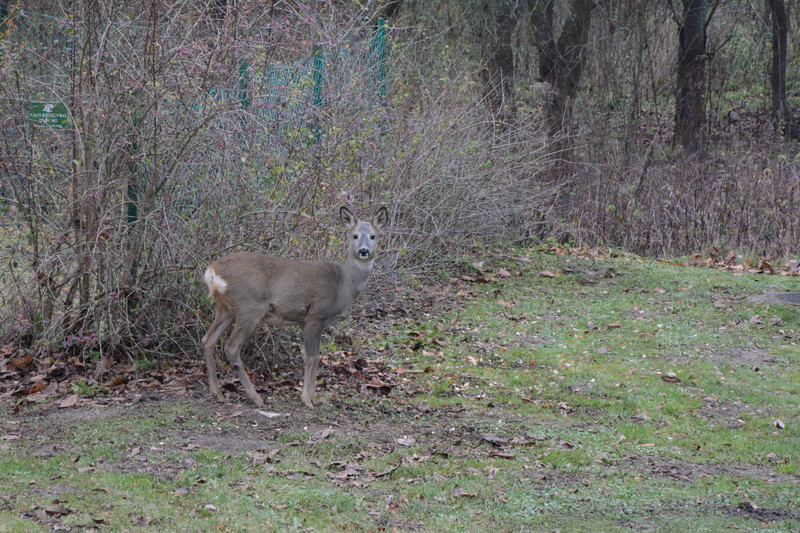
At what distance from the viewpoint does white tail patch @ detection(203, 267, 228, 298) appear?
7.52 metres

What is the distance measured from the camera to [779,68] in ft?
83.2

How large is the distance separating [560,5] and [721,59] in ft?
25.9

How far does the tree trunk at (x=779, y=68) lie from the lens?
24641 mm

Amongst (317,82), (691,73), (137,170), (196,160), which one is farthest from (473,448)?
(691,73)

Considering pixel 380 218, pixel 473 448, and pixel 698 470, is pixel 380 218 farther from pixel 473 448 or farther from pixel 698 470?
pixel 698 470

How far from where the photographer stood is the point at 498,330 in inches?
450

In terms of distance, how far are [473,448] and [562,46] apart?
48.6ft

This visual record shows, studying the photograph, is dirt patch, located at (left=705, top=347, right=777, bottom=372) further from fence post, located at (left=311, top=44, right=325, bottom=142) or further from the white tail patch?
the white tail patch

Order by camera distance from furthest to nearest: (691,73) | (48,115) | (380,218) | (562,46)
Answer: (691,73) → (562,46) → (380,218) → (48,115)

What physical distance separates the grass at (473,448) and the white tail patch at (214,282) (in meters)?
0.91

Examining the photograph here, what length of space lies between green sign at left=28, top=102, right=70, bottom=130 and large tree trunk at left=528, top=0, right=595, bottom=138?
1313 cm

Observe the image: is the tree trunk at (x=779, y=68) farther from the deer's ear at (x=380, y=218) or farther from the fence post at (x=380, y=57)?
the deer's ear at (x=380, y=218)

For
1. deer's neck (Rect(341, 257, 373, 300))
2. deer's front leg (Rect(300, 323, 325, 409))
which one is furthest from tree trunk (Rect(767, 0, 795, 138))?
deer's front leg (Rect(300, 323, 325, 409))

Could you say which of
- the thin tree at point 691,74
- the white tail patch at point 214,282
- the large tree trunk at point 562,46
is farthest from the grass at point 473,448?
the thin tree at point 691,74
